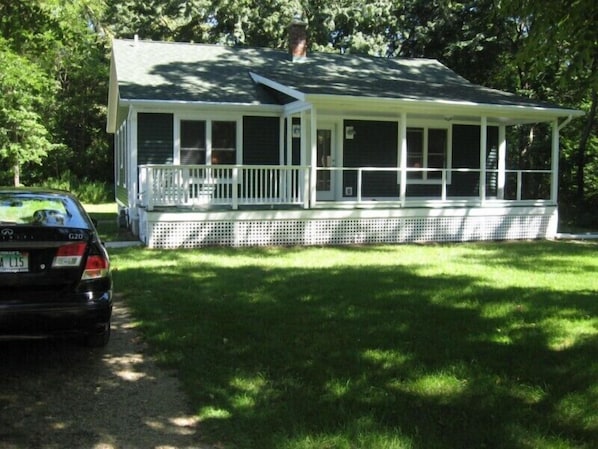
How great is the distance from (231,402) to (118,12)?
117 feet

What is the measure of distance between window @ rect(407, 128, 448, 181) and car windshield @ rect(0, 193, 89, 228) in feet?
45.4

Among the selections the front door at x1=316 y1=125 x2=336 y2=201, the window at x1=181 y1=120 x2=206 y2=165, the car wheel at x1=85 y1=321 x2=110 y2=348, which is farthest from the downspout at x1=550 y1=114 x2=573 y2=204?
the car wheel at x1=85 y1=321 x2=110 y2=348

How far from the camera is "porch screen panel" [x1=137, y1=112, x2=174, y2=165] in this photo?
15.6 m

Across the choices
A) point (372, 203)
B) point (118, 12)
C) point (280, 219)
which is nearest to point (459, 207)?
point (372, 203)

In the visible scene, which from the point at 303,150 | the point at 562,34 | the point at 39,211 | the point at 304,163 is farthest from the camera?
the point at 303,150

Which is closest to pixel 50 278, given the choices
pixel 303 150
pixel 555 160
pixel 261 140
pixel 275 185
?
pixel 275 185

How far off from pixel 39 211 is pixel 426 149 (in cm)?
1455

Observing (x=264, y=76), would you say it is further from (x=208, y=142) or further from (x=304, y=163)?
(x=304, y=163)

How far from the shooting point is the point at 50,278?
488 cm

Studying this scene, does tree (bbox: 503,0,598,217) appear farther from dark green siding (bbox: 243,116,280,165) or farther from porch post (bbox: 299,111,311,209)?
dark green siding (bbox: 243,116,280,165)

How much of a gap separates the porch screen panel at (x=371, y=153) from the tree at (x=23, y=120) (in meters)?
15.6

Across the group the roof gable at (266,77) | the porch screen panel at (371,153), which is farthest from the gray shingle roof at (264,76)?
the porch screen panel at (371,153)

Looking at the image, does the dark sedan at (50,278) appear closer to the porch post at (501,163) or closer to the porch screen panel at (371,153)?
the porch screen panel at (371,153)

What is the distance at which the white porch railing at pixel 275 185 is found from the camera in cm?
1350
